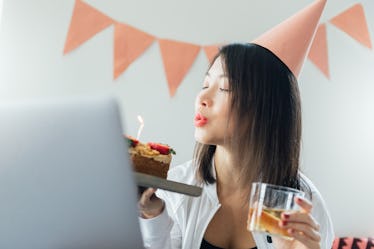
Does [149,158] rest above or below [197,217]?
above

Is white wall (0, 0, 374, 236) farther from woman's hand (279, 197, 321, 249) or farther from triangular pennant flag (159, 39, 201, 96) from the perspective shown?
woman's hand (279, 197, 321, 249)

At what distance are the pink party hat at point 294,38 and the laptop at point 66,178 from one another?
0.83 m

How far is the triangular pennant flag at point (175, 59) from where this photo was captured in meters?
1.80

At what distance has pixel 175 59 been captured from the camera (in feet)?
5.94

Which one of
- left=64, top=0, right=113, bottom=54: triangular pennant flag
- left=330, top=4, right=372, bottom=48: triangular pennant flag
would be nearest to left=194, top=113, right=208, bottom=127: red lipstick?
left=64, top=0, right=113, bottom=54: triangular pennant flag

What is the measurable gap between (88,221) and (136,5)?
151cm

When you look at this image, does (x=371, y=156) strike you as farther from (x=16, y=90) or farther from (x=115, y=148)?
(x=115, y=148)

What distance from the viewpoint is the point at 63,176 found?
1.37 feet

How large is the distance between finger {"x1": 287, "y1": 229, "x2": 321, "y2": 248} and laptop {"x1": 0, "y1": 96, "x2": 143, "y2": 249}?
420 mm

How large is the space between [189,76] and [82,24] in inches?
18.7

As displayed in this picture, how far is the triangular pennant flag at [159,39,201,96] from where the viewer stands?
180cm

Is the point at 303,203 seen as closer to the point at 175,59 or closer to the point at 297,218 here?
the point at 297,218

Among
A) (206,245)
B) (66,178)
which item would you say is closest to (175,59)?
(206,245)

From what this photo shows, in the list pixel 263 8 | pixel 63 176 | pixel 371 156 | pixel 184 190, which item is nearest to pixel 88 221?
pixel 63 176
